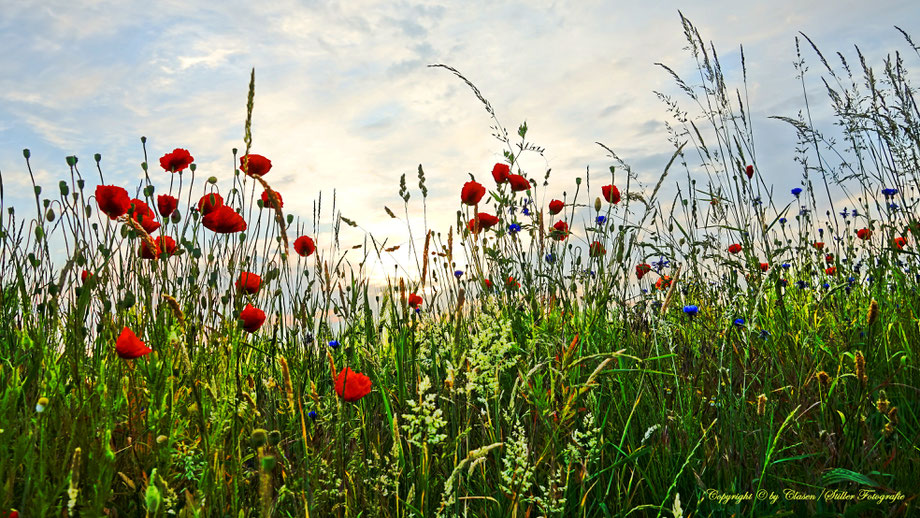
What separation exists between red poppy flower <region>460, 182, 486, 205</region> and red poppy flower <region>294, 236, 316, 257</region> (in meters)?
0.76

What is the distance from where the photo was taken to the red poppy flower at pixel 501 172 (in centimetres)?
308

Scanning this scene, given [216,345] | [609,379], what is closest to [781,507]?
[609,379]

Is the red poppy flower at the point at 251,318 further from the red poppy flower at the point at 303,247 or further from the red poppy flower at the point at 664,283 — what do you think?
the red poppy flower at the point at 664,283

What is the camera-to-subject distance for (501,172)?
3.08 meters

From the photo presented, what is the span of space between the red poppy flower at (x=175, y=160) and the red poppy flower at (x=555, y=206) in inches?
73.4

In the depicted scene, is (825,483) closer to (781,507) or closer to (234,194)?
(781,507)

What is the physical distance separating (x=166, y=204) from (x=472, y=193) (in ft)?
4.38

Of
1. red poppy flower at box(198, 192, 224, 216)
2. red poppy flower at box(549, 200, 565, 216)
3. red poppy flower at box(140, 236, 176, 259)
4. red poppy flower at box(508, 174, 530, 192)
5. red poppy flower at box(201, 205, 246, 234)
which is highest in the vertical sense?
red poppy flower at box(508, 174, 530, 192)

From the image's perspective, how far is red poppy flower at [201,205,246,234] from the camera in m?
2.25

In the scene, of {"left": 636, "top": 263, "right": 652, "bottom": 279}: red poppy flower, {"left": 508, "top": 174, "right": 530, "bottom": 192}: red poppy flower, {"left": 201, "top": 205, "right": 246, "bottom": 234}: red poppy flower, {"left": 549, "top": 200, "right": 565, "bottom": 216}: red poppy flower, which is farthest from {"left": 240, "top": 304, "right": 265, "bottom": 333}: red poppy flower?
{"left": 636, "top": 263, "right": 652, "bottom": 279}: red poppy flower

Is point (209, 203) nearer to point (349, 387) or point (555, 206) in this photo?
point (349, 387)

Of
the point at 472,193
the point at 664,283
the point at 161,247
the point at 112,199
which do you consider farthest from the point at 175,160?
the point at 664,283

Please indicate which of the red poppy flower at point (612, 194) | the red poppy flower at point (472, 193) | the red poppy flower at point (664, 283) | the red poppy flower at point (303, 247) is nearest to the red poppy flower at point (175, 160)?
the red poppy flower at point (303, 247)

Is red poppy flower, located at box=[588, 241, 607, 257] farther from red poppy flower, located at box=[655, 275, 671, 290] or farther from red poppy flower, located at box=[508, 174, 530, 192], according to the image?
red poppy flower, located at box=[655, 275, 671, 290]
